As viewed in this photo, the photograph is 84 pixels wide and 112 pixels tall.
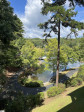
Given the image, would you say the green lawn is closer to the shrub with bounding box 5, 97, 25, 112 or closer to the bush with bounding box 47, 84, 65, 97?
the shrub with bounding box 5, 97, 25, 112

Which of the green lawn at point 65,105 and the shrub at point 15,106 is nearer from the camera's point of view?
the green lawn at point 65,105

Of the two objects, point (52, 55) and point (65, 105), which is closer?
point (65, 105)

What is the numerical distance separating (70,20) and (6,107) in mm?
9086

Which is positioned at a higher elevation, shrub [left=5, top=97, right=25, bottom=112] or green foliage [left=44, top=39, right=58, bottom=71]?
green foliage [left=44, top=39, right=58, bottom=71]

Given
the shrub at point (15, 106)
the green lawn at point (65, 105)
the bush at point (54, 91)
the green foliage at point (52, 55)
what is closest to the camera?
the green lawn at point (65, 105)

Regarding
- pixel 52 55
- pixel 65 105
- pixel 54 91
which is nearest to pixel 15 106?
pixel 65 105

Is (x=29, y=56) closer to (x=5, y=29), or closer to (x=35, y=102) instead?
(x=35, y=102)

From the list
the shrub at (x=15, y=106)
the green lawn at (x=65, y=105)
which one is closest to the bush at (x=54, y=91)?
the green lawn at (x=65, y=105)

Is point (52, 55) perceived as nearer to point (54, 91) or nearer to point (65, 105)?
point (54, 91)

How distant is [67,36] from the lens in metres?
9.48

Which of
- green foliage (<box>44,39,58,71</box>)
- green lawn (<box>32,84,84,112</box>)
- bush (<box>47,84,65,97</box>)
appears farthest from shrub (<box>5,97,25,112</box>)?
green foliage (<box>44,39,58,71</box>)

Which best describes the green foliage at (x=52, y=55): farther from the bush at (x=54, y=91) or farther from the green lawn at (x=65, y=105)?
the green lawn at (x=65, y=105)

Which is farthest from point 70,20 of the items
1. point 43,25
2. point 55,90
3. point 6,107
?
point 6,107

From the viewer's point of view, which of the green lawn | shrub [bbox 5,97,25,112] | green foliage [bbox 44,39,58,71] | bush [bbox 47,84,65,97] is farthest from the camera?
green foliage [bbox 44,39,58,71]
